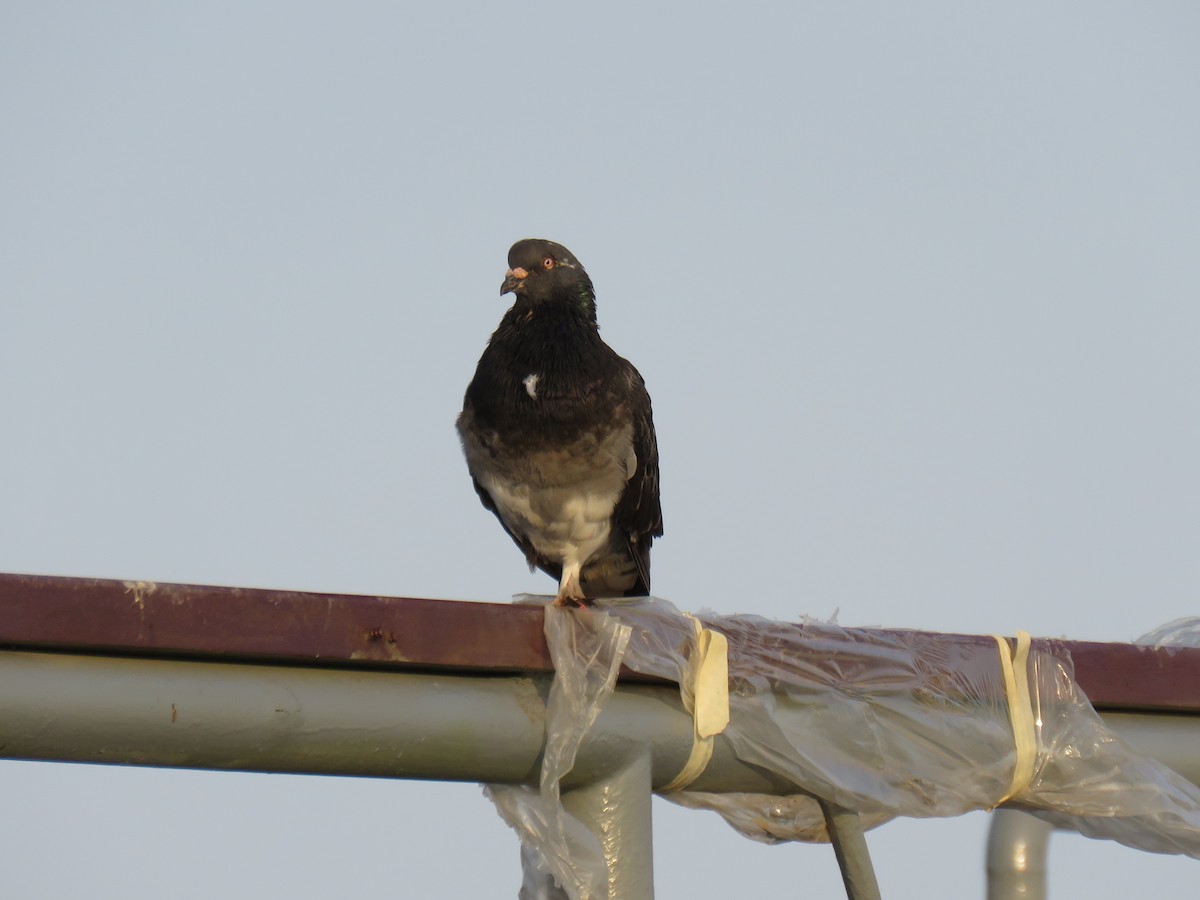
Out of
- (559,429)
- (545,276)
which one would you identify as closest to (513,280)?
(545,276)

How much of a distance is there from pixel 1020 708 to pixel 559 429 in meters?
1.98

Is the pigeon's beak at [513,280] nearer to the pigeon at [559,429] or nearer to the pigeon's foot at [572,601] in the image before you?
the pigeon at [559,429]

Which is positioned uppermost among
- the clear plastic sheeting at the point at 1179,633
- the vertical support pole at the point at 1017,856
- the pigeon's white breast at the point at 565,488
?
the pigeon's white breast at the point at 565,488

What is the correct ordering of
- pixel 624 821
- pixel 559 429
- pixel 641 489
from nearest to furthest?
pixel 624 821 → pixel 559 429 → pixel 641 489

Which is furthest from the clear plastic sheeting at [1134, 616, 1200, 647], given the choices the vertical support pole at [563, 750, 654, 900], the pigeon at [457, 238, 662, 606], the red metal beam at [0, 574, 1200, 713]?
the pigeon at [457, 238, 662, 606]

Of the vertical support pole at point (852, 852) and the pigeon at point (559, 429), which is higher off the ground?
the pigeon at point (559, 429)

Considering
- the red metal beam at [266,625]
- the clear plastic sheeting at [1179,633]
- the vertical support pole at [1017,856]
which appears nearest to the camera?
the red metal beam at [266,625]

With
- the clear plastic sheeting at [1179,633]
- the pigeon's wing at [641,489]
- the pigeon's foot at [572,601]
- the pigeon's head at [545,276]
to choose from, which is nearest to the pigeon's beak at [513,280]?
the pigeon's head at [545,276]

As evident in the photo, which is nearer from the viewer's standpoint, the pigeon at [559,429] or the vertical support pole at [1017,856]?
the vertical support pole at [1017,856]

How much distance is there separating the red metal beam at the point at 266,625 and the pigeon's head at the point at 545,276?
251 centimetres

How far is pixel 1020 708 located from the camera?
2.98 meters

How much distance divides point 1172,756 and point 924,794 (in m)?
0.56

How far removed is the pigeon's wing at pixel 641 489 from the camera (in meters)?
4.89

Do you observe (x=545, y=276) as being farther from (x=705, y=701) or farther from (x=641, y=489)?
(x=705, y=701)
